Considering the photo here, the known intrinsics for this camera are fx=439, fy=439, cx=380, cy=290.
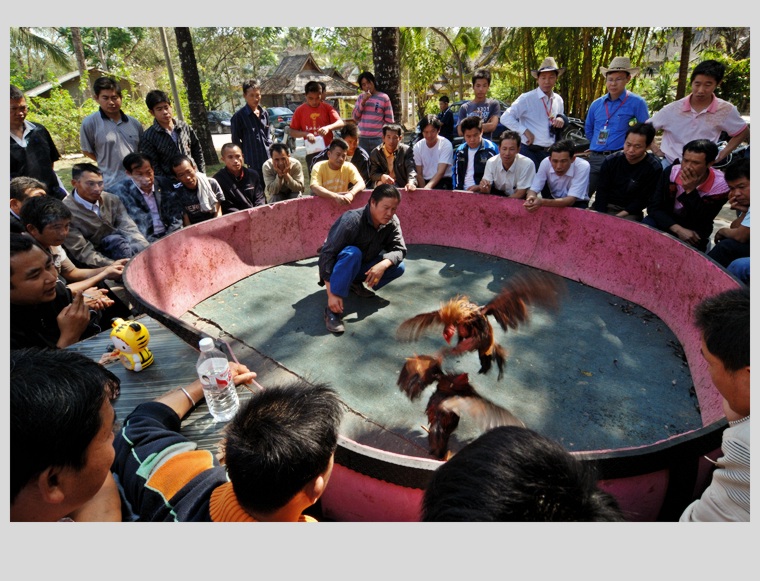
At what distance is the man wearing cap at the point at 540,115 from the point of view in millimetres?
6156

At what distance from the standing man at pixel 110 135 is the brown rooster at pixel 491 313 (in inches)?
185

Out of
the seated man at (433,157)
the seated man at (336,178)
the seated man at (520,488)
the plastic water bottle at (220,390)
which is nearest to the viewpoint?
the seated man at (520,488)

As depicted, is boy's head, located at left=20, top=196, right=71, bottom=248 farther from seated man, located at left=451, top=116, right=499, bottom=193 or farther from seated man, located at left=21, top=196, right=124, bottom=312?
seated man, located at left=451, top=116, right=499, bottom=193

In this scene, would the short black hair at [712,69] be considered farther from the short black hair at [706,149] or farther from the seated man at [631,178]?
the short black hair at [706,149]

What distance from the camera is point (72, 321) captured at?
2598 mm

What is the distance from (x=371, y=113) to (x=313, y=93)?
1.10m

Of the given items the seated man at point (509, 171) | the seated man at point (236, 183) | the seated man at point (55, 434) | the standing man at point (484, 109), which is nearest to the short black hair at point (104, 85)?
the seated man at point (236, 183)

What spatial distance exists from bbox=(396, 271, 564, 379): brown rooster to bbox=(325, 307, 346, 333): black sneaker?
4.54 feet

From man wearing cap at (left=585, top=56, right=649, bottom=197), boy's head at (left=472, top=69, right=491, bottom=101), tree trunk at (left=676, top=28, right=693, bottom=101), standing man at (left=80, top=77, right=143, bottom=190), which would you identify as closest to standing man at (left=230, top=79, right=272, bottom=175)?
standing man at (left=80, top=77, right=143, bottom=190)

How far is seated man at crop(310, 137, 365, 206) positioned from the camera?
574 centimetres

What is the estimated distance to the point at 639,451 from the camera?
5.65ft

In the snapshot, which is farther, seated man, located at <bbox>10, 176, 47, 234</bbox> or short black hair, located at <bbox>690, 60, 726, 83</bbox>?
short black hair, located at <bbox>690, 60, 726, 83</bbox>

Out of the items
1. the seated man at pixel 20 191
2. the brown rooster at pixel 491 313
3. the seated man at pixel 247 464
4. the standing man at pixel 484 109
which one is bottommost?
the brown rooster at pixel 491 313

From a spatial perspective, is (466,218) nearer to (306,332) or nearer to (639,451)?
(306,332)
